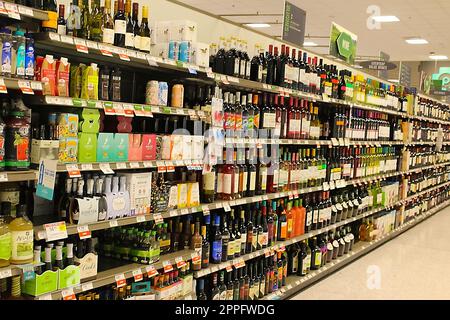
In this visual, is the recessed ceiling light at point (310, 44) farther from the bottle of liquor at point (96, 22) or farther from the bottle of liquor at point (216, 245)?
the bottle of liquor at point (96, 22)

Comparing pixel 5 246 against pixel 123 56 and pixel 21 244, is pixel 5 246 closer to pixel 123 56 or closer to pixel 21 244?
pixel 21 244

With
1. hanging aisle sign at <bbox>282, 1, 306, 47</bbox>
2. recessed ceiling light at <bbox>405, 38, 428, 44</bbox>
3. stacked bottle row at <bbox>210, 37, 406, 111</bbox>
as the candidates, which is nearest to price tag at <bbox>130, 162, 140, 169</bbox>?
stacked bottle row at <bbox>210, 37, 406, 111</bbox>

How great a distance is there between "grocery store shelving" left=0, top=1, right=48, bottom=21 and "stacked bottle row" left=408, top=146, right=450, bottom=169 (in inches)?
302

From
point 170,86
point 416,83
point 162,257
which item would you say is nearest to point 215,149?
point 170,86

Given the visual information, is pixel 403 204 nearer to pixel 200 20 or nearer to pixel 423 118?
pixel 423 118

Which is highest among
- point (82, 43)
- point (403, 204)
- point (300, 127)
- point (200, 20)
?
point (200, 20)

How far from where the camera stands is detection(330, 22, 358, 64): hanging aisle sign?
20.3 ft

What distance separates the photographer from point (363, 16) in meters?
11.9

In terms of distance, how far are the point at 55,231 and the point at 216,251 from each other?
1552 millimetres

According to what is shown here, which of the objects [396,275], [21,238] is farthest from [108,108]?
A: [396,275]

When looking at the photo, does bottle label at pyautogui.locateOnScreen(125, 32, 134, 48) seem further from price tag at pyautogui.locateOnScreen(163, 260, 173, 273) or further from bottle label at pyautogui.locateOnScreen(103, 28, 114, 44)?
price tag at pyautogui.locateOnScreen(163, 260, 173, 273)

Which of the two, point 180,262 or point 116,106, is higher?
point 116,106
